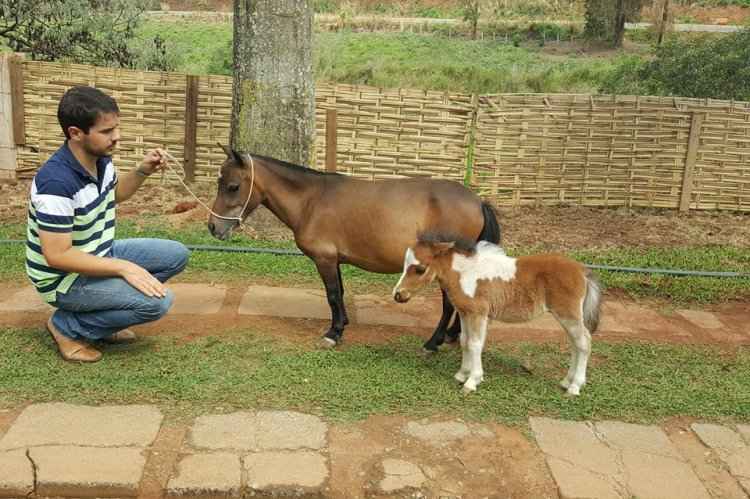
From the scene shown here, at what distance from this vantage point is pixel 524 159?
10.4 m

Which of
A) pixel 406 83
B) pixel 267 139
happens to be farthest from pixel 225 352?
pixel 406 83

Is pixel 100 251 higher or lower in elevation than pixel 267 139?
lower

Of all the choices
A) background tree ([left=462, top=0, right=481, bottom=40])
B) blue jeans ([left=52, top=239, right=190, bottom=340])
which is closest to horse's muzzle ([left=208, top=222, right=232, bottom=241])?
blue jeans ([left=52, top=239, right=190, bottom=340])

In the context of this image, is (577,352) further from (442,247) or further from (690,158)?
(690,158)

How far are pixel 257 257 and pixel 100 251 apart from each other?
8.93 feet

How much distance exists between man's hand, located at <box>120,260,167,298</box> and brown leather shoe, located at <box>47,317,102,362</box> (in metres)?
0.67

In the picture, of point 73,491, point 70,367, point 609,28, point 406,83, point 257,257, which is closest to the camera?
point 73,491

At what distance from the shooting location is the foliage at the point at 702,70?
12.5 meters

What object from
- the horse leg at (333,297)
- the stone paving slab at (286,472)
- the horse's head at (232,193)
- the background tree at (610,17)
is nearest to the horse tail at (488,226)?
the horse leg at (333,297)

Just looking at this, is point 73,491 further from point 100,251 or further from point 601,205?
point 601,205

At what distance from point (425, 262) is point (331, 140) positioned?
5.72 metres

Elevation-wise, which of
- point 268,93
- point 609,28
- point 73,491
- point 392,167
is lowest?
point 73,491

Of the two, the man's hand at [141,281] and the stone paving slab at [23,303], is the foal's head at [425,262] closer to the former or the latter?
the man's hand at [141,281]

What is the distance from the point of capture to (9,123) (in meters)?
10.9
